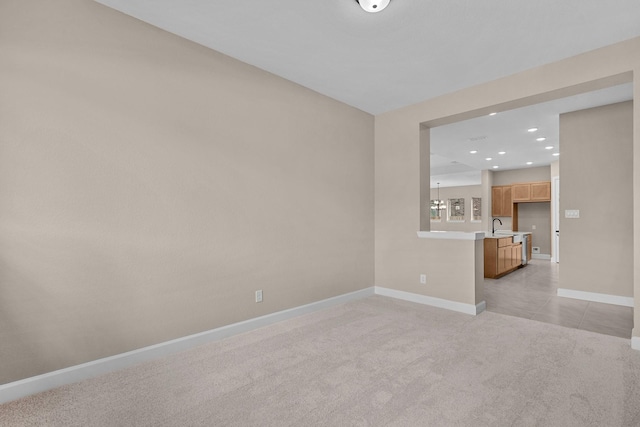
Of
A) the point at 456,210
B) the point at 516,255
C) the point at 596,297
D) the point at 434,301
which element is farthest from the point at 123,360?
the point at 456,210

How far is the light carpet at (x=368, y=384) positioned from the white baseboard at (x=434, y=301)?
59cm

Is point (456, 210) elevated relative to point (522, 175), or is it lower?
lower

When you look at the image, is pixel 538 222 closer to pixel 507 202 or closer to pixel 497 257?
pixel 507 202

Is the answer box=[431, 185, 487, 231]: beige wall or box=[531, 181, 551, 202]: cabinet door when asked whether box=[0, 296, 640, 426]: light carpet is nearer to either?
box=[531, 181, 551, 202]: cabinet door

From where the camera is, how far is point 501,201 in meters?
9.27

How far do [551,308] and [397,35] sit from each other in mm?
3817

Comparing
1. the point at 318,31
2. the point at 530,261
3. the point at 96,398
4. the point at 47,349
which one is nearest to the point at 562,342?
the point at 318,31

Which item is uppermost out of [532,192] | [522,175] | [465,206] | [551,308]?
[522,175]

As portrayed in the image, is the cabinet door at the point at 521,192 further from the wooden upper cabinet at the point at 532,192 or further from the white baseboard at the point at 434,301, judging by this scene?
the white baseboard at the point at 434,301

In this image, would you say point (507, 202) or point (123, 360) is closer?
point (123, 360)

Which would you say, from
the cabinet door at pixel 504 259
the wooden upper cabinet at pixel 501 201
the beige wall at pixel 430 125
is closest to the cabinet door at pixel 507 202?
the wooden upper cabinet at pixel 501 201

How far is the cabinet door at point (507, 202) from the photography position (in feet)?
29.8

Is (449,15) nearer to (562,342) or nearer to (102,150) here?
(102,150)

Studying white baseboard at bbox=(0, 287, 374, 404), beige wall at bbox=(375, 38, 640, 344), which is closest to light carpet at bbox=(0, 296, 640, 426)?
white baseboard at bbox=(0, 287, 374, 404)
